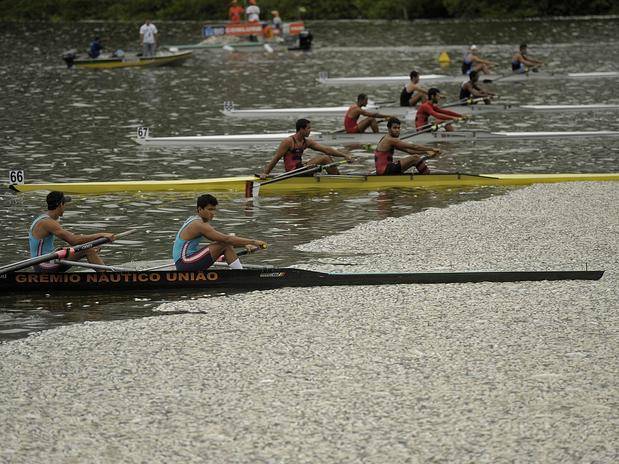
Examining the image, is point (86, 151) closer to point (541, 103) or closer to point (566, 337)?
point (541, 103)

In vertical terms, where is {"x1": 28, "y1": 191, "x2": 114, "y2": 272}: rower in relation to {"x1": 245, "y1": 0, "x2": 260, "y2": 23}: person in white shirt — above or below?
below

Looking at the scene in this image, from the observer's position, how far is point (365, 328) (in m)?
12.9

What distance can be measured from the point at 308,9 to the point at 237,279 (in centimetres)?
7164

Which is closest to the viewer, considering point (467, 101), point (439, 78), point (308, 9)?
point (467, 101)

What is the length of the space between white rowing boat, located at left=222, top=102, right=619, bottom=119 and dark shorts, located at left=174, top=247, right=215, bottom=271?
57.0ft

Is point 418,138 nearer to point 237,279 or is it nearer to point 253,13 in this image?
point 237,279

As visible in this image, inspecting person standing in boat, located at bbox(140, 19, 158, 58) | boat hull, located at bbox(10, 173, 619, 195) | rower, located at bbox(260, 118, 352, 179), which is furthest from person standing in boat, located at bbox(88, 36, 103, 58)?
rower, located at bbox(260, 118, 352, 179)

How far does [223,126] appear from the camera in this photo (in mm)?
32969

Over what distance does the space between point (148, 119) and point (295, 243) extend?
58.8 feet

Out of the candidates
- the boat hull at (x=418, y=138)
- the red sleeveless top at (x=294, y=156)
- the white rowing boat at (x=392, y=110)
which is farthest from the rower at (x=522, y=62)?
the red sleeveless top at (x=294, y=156)

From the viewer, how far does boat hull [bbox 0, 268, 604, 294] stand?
14766mm

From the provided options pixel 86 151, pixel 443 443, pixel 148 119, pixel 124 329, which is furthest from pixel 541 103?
pixel 443 443

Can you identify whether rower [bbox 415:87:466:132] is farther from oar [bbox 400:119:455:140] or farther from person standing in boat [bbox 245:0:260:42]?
person standing in boat [bbox 245:0:260:42]

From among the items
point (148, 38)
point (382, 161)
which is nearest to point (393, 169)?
point (382, 161)
